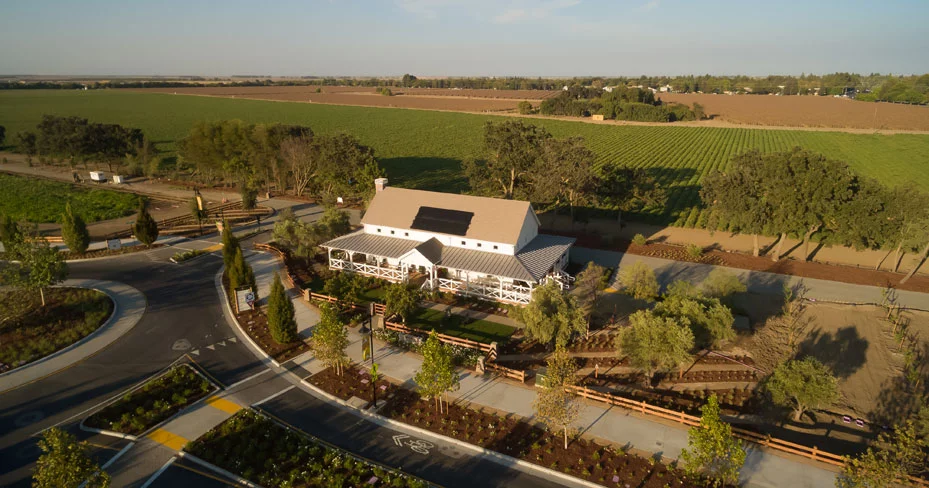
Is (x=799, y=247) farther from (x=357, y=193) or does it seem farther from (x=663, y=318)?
(x=357, y=193)

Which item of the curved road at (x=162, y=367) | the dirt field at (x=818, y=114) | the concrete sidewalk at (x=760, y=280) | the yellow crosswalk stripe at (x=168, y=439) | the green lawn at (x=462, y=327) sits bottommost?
the yellow crosswalk stripe at (x=168, y=439)

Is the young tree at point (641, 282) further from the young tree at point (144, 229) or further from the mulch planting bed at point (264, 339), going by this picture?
the young tree at point (144, 229)

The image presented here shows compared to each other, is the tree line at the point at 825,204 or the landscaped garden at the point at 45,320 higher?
the tree line at the point at 825,204

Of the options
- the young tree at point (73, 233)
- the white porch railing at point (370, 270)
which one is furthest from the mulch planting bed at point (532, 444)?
the young tree at point (73, 233)

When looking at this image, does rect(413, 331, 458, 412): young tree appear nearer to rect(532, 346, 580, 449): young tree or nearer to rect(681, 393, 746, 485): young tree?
rect(532, 346, 580, 449): young tree

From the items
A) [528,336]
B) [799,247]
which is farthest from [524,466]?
[799,247]

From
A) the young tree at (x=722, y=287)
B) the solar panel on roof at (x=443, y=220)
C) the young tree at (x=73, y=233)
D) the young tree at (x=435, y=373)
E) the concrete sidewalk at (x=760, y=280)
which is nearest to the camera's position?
the young tree at (x=435, y=373)

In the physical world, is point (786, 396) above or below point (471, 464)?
above
